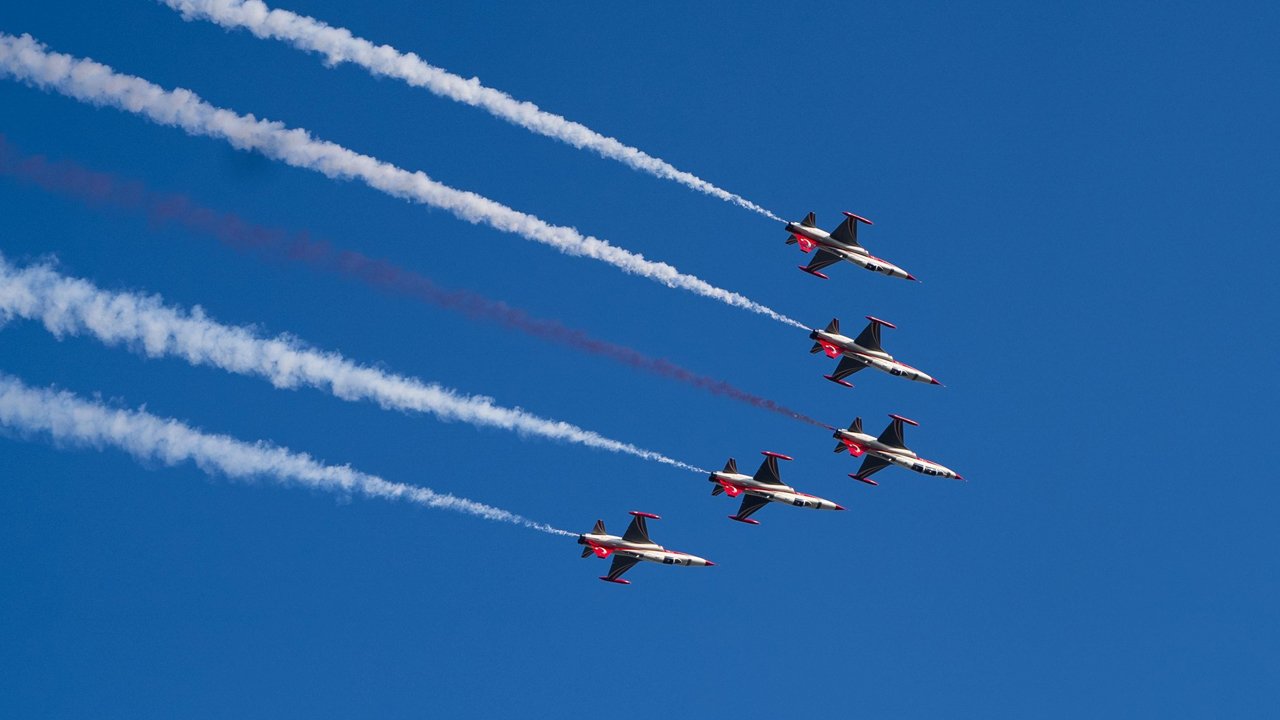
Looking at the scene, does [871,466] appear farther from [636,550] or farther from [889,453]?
[636,550]

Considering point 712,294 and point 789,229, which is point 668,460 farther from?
point 789,229

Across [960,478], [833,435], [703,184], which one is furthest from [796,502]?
[703,184]

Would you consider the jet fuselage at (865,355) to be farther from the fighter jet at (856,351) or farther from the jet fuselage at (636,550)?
the jet fuselage at (636,550)

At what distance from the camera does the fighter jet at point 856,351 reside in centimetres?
9119

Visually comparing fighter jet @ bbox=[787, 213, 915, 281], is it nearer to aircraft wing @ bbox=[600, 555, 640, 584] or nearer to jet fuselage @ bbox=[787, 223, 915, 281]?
jet fuselage @ bbox=[787, 223, 915, 281]

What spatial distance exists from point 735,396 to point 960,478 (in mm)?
17237

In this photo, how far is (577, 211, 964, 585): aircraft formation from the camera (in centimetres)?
8712

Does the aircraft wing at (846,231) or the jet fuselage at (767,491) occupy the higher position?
the aircraft wing at (846,231)

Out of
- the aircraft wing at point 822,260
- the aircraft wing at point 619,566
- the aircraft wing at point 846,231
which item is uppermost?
the aircraft wing at point 846,231

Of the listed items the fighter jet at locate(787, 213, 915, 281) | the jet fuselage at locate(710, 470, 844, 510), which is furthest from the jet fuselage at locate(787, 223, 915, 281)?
the jet fuselage at locate(710, 470, 844, 510)

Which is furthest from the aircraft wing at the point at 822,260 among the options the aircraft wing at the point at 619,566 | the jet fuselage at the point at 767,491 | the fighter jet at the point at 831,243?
the aircraft wing at the point at 619,566

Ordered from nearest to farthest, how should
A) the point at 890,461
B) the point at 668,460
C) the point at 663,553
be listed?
the point at 668,460, the point at 663,553, the point at 890,461

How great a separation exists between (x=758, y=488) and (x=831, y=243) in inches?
483

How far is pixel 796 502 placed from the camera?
91.3m
